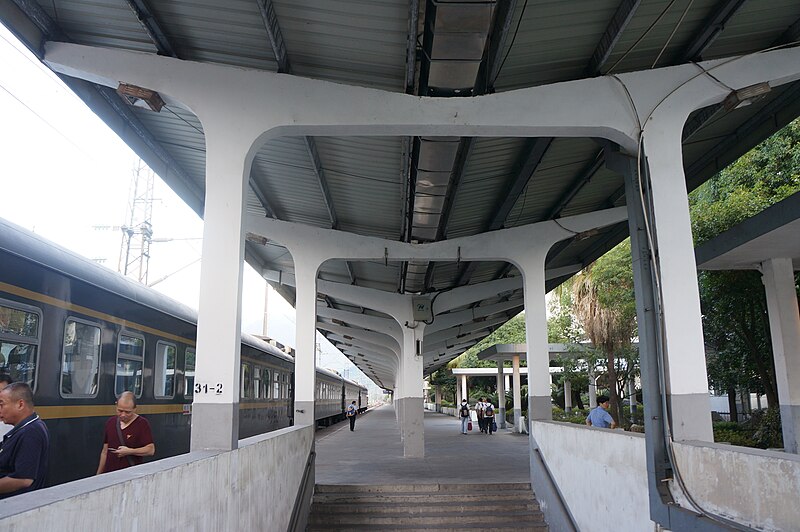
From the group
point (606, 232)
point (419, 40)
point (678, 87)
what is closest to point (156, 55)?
point (419, 40)

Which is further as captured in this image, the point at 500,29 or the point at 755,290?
the point at 755,290

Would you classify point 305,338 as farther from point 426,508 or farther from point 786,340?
point 786,340

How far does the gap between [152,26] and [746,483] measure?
6097 mm

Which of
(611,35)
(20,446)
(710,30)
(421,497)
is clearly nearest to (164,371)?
(421,497)

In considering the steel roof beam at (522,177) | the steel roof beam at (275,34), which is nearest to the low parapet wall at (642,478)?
the steel roof beam at (522,177)

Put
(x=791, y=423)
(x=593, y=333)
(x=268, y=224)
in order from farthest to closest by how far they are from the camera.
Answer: (x=593, y=333) < (x=268, y=224) < (x=791, y=423)

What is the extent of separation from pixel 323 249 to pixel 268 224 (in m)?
1.09

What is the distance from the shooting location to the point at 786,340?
36.4 feet

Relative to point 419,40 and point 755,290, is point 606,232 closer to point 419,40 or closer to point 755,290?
point 755,290

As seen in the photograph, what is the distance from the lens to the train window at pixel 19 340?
19.2 feet

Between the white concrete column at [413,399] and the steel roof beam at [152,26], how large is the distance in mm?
11761

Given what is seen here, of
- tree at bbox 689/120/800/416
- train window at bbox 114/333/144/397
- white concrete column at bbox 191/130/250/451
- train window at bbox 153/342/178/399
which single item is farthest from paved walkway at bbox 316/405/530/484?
white concrete column at bbox 191/130/250/451

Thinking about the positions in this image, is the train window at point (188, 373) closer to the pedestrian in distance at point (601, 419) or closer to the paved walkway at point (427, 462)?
the paved walkway at point (427, 462)

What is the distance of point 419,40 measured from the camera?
20.8 feet
